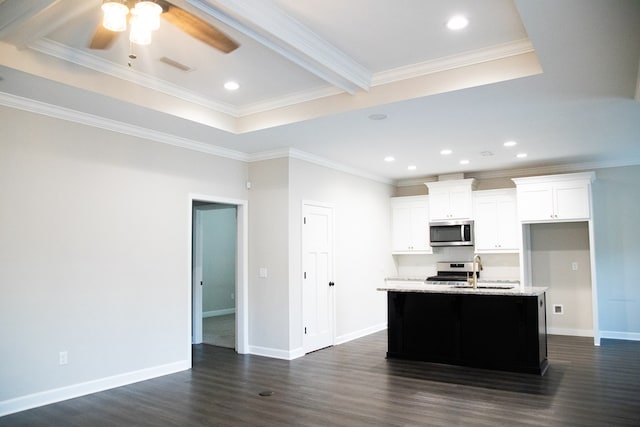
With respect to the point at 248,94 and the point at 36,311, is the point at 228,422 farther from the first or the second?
the point at 248,94

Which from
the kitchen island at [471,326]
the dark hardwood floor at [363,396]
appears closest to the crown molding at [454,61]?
the kitchen island at [471,326]

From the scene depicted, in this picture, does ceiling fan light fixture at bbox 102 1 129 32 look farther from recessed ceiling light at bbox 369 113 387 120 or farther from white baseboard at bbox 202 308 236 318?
white baseboard at bbox 202 308 236 318

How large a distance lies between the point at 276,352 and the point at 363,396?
1.96 metres

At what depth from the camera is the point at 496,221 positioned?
318 inches

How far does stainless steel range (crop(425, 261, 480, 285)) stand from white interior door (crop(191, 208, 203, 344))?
12.8 ft

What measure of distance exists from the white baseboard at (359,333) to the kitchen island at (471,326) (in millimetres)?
1244

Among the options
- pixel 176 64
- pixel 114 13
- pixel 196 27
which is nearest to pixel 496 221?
pixel 176 64

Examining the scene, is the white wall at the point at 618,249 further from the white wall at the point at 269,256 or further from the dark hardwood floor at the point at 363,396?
the white wall at the point at 269,256

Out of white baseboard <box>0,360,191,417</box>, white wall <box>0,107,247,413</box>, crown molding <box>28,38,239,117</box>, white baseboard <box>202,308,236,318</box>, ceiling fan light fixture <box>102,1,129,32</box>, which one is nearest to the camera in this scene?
ceiling fan light fixture <box>102,1,129,32</box>

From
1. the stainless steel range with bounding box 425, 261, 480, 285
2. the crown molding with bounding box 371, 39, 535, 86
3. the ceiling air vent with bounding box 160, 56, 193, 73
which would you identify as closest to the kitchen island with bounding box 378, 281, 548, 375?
the stainless steel range with bounding box 425, 261, 480, 285

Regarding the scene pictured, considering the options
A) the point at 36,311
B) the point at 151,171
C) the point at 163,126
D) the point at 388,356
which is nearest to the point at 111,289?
the point at 36,311

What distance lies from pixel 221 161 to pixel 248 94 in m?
1.49

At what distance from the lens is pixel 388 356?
20.1 feet

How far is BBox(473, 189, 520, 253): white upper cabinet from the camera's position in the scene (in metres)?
7.92
